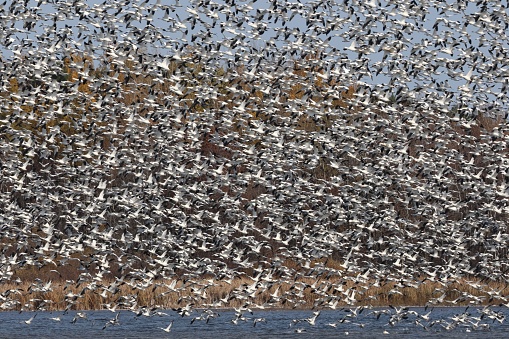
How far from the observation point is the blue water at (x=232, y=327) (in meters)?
39.2

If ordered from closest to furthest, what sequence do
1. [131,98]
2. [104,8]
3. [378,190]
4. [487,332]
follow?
[487,332], [104,8], [378,190], [131,98]

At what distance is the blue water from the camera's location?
39.2 metres

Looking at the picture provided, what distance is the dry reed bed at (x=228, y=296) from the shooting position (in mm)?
45562

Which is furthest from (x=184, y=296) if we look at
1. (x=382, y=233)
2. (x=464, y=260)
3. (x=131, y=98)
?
(x=131, y=98)

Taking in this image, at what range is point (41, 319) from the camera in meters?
44.0

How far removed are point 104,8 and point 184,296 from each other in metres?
12.6

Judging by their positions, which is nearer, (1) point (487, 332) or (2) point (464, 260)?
(1) point (487, 332)

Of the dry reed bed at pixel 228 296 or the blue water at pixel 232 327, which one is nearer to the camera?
the blue water at pixel 232 327

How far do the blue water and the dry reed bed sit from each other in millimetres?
534

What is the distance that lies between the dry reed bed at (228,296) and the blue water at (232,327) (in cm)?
53

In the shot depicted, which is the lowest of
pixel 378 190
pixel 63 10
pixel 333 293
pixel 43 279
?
pixel 43 279

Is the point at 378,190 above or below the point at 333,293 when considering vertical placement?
above

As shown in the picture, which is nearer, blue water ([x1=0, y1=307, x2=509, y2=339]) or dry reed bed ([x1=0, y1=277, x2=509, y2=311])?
blue water ([x1=0, y1=307, x2=509, y2=339])

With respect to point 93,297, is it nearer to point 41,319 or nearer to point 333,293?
point 41,319
